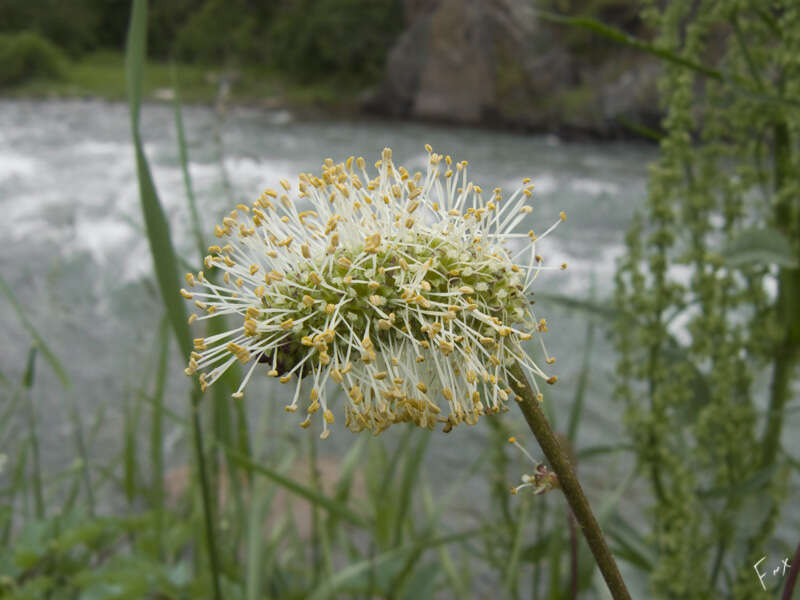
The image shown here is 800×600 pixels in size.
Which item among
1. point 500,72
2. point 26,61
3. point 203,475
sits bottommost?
point 203,475

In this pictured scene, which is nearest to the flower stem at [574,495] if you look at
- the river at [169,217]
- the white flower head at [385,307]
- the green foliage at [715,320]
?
the white flower head at [385,307]

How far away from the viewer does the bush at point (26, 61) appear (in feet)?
50.2

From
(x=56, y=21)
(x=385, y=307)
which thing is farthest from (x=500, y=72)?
(x=56, y=21)

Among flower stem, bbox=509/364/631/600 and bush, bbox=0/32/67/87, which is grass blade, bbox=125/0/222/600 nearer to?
flower stem, bbox=509/364/631/600

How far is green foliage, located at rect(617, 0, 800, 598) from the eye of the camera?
4.28ft

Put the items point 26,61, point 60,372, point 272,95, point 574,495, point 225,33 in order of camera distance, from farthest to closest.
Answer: point 225,33 < point 26,61 < point 272,95 < point 60,372 < point 574,495

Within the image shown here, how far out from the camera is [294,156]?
28.8 feet

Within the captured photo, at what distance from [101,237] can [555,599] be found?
5.44m

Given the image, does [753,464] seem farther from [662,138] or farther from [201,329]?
[201,329]

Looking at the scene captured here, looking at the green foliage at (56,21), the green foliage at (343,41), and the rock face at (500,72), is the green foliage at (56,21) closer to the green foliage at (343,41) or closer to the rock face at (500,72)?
the green foliage at (343,41)

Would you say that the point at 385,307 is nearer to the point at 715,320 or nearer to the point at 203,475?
the point at 203,475

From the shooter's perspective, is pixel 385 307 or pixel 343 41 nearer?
pixel 385 307

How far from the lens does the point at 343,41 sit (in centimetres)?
1603

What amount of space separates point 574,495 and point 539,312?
321 cm
